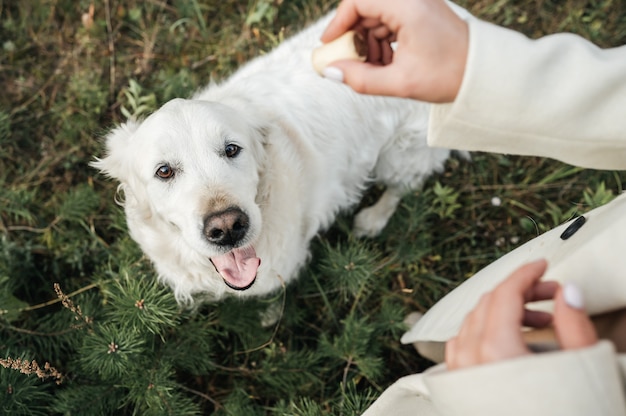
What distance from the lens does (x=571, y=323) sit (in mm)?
1069

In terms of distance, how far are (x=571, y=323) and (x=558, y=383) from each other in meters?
0.13

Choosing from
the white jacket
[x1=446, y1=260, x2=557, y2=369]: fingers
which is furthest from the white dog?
[x1=446, y1=260, x2=557, y2=369]: fingers

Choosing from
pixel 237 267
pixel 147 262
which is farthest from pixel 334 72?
pixel 147 262

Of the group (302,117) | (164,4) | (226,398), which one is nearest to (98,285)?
(226,398)

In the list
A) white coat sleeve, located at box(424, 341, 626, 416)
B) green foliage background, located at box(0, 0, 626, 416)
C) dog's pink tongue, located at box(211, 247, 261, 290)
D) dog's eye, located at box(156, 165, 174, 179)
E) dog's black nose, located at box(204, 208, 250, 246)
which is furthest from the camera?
green foliage background, located at box(0, 0, 626, 416)

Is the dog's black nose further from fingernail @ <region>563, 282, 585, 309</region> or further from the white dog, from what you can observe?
fingernail @ <region>563, 282, 585, 309</region>

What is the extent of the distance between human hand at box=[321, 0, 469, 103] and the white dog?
101 centimetres

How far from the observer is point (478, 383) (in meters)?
1.08

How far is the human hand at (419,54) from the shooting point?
1363mm

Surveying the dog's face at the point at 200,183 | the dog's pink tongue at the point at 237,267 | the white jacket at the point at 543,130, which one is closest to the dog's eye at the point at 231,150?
the dog's face at the point at 200,183

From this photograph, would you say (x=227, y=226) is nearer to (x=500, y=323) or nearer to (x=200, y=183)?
(x=200, y=183)

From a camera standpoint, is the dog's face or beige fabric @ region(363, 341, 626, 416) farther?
the dog's face

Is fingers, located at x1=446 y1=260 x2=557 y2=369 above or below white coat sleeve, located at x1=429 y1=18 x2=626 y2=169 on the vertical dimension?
below

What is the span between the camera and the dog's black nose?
7.07 feet
